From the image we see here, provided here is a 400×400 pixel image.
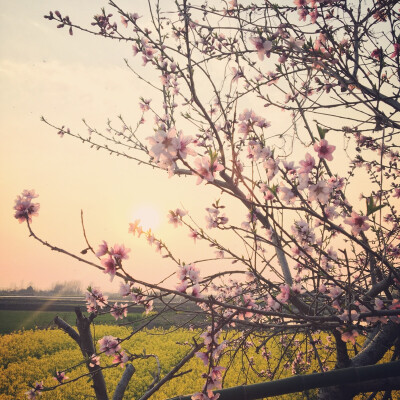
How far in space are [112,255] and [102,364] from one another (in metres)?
9.03

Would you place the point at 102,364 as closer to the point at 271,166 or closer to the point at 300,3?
the point at 271,166

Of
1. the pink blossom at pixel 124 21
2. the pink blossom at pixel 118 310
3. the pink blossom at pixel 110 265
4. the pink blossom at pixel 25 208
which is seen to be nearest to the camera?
the pink blossom at pixel 110 265

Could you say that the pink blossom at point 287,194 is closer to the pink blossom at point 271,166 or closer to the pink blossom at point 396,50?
the pink blossom at point 271,166

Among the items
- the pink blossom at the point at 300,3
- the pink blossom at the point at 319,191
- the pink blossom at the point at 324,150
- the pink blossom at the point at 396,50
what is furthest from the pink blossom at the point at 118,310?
the pink blossom at the point at 300,3

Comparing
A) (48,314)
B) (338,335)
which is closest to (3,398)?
(338,335)

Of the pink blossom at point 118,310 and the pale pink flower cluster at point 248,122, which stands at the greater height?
the pale pink flower cluster at point 248,122

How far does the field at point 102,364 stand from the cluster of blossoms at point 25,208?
3.34m

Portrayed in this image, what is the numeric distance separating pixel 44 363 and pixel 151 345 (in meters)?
3.99

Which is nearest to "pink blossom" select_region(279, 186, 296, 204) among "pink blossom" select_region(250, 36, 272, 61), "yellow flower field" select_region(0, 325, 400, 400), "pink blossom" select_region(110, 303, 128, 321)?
"pink blossom" select_region(250, 36, 272, 61)

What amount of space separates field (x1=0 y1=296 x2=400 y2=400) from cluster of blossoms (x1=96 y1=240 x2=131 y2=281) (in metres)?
3.39

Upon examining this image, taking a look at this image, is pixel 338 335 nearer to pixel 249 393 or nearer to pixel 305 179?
pixel 249 393

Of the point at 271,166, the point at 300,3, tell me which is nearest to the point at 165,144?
the point at 271,166

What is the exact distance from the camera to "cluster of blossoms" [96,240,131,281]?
1.53 metres

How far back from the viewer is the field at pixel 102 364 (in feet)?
22.9
